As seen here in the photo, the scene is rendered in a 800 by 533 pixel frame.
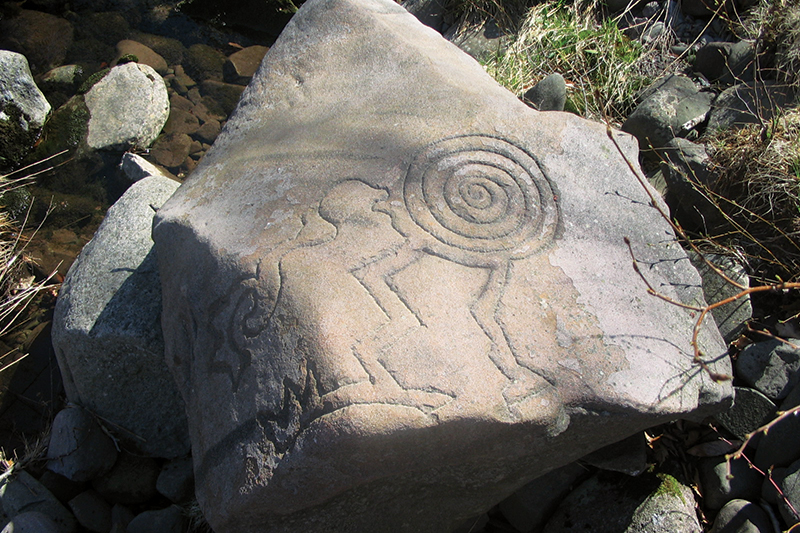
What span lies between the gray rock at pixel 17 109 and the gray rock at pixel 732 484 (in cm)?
461

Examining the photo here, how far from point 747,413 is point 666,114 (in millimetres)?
1662

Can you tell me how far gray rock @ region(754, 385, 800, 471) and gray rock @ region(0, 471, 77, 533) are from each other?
9.75 feet

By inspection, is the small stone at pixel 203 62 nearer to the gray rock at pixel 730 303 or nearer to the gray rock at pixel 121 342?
the gray rock at pixel 121 342

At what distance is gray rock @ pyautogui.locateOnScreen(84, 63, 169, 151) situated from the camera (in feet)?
13.7

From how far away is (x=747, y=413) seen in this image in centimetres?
243

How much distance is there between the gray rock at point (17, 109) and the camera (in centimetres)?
394

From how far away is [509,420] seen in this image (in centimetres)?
171

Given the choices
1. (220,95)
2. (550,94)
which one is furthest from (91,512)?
(550,94)

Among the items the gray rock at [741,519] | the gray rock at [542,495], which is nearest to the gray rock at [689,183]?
the gray rock at [741,519]

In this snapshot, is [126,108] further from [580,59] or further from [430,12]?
[580,59]

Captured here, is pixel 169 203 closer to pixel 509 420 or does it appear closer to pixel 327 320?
pixel 327 320

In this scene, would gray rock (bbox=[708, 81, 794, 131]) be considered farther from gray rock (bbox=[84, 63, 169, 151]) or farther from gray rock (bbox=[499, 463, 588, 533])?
gray rock (bbox=[84, 63, 169, 151])

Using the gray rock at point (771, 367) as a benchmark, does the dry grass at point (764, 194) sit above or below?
above

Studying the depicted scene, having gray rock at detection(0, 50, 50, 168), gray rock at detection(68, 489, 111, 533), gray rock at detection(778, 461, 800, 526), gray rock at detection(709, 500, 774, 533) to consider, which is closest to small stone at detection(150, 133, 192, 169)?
gray rock at detection(0, 50, 50, 168)
